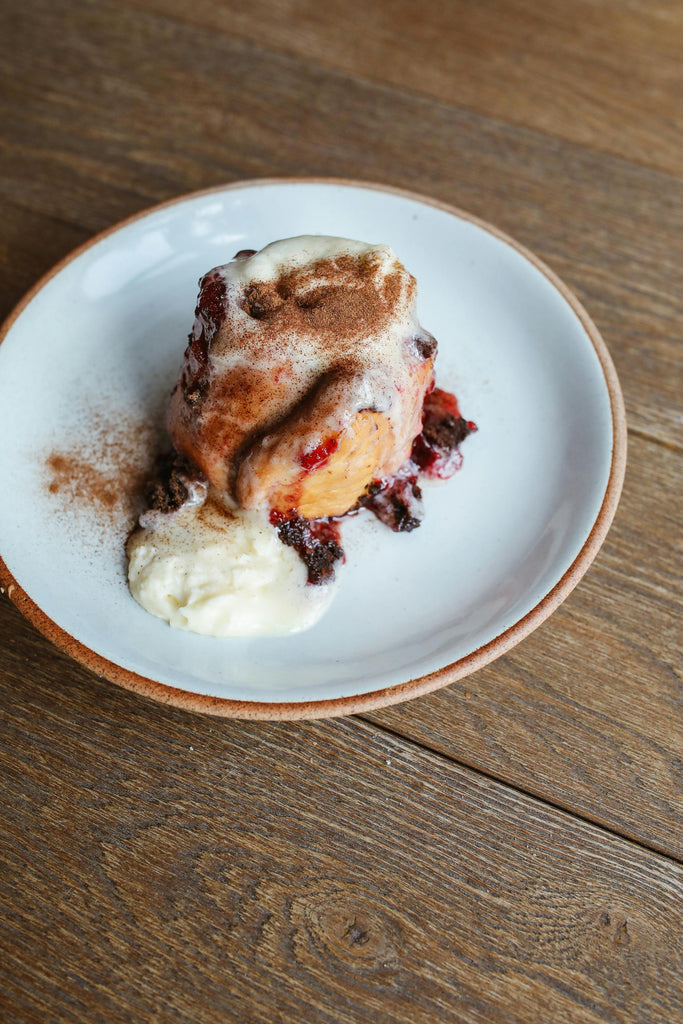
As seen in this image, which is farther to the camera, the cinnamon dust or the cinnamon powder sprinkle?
the cinnamon powder sprinkle

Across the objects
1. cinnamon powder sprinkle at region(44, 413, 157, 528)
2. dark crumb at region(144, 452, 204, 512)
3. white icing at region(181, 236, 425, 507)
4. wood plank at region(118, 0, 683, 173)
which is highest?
wood plank at region(118, 0, 683, 173)

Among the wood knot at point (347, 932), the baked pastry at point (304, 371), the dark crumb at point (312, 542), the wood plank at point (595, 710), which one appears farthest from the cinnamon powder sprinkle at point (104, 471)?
the wood knot at point (347, 932)

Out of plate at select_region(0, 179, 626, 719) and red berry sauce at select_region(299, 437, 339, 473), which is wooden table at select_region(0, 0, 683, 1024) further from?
red berry sauce at select_region(299, 437, 339, 473)

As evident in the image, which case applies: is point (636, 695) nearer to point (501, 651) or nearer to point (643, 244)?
point (501, 651)

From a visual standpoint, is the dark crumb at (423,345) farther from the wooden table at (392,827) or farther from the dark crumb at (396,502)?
the wooden table at (392,827)

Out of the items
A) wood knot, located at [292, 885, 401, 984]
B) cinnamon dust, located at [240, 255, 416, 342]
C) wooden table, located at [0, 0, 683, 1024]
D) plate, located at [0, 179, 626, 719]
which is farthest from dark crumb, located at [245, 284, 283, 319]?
wood knot, located at [292, 885, 401, 984]

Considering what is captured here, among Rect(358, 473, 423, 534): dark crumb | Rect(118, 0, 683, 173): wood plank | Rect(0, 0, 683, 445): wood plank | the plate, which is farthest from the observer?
Rect(118, 0, 683, 173): wood plank

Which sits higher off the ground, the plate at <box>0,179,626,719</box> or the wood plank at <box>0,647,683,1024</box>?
the plate at <box>0,179,626,719</box>

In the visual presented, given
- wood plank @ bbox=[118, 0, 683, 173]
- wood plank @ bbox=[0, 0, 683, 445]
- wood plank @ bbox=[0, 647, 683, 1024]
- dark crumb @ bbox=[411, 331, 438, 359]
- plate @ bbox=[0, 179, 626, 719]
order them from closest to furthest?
wood plank @ bbox=[0, 647, 683, 1024] < plate @ bbox=[0, 179, 626, 719] < dark crumb @ bbox=[411, 331, 438, 359] < wood plank @ bbox=[0, 0, 683, 445] < wood plank @ bbox=[118, 0, 683, 173]
